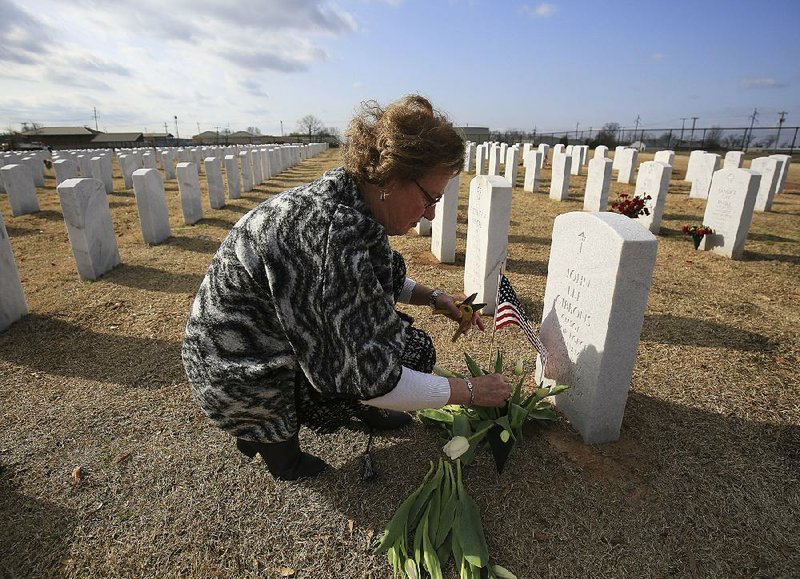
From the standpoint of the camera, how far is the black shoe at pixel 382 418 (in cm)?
281

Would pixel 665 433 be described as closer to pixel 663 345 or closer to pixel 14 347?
pixel 663 345

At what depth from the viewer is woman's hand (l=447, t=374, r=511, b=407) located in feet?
6.26

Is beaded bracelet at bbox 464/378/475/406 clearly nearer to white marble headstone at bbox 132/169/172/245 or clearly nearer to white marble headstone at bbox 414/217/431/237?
white marble headstone at bbox 414/217/431/237

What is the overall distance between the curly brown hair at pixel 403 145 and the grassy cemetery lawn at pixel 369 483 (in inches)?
66.8

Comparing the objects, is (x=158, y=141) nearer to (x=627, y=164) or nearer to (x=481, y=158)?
(x=481, y=158)

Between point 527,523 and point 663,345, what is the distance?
8.75 feet

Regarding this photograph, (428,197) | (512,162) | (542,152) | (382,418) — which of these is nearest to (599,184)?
(542,152)

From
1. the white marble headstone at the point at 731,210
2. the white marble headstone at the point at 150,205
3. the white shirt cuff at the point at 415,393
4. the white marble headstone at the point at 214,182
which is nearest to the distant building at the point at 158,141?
the white marble headstone at the point at 214,182

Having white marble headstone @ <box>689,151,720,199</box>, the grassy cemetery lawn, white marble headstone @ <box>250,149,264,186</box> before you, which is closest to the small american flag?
the grassy cemetery lawn

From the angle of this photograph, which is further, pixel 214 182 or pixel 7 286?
pixel 214 182

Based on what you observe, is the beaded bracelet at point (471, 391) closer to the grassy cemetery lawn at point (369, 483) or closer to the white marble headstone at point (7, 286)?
the grassy cemetery lawn at point (369, 483)

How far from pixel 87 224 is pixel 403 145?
5.79 metres

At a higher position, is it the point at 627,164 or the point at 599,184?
the point at 627,164

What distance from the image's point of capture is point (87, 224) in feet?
19.0
